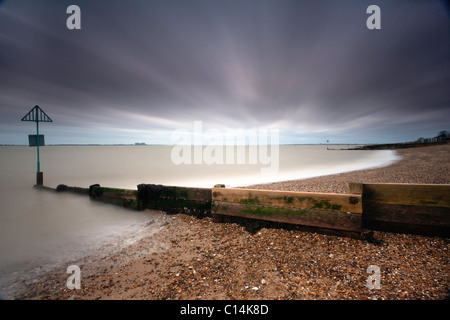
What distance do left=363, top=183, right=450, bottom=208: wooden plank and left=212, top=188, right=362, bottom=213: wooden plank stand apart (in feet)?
1.99

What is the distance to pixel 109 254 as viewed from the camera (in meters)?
4.67

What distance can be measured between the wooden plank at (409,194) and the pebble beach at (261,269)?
76cm

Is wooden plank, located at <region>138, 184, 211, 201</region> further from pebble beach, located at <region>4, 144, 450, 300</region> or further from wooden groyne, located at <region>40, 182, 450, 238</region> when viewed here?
pebble beach, located at <region>4, 144, 450, 300</region>

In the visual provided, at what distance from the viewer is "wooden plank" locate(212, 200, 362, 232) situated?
408cm

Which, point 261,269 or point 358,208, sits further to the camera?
point 358,208

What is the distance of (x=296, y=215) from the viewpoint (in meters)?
4.48

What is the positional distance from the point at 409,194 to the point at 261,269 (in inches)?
145

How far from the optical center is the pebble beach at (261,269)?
9.67ft
